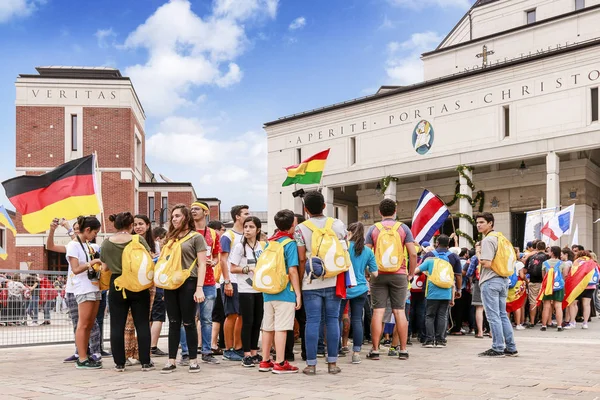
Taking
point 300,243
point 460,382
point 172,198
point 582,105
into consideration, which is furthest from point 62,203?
point 172,198

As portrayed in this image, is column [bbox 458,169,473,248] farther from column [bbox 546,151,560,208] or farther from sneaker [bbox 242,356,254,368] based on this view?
sneaker [bbox 242,356,254,368]

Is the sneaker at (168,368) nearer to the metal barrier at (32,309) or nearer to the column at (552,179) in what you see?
the metal barrier at (32,309)

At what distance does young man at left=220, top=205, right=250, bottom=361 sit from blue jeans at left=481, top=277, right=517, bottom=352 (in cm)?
346

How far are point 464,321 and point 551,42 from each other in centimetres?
2580

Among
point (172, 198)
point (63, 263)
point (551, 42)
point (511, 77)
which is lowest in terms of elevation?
point (63, 263)

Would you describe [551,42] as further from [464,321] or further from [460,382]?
[460,382]

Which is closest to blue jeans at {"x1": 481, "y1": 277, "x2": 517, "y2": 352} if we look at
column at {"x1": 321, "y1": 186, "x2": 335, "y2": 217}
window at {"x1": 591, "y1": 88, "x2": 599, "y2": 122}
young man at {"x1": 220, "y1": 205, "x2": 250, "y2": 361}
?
young man at {"x1": 220, "y1": 205, "x2": 250, "y2": 361}

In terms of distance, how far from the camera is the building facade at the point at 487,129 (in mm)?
29938

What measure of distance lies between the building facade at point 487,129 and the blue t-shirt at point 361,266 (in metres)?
20.7

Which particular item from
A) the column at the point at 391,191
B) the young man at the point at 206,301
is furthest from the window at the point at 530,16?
the young man at the point at 206,301

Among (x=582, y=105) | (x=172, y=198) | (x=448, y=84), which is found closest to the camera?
(x=582, y=105)

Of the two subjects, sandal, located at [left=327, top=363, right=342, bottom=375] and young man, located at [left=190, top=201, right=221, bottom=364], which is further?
young man, located at [left=190, top=201, right=221, bottom=364]

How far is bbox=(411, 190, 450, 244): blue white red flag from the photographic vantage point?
1313 cm

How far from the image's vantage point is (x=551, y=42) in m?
35.7
